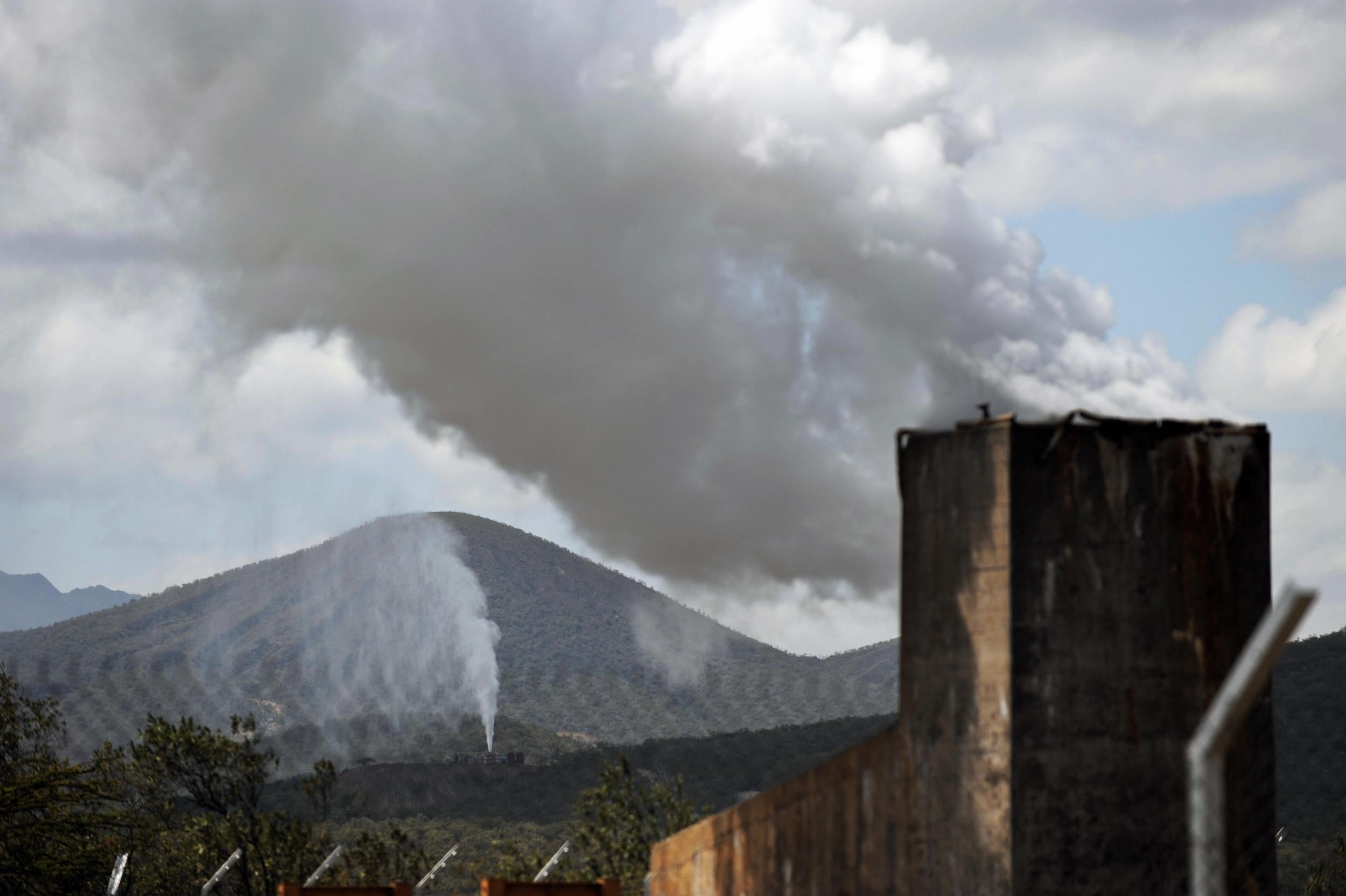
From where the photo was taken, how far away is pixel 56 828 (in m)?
28.4

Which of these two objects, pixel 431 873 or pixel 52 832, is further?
pixel 431 873

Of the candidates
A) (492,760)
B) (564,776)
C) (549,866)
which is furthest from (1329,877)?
(492,760)

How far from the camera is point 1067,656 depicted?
1722 cm

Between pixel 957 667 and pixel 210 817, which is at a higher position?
pixel 957 667

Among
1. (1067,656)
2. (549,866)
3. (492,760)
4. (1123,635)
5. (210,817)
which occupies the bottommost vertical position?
(549,866)

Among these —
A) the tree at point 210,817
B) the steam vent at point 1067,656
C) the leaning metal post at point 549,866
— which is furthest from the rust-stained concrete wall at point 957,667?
the tree at point 210,817

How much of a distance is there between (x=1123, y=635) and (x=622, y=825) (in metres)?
38.8

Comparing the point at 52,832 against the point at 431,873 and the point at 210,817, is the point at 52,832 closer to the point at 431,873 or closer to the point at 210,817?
the point at 431,873

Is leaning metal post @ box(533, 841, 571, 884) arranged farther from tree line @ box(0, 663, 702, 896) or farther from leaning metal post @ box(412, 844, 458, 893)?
tree line @ box(0, 663, 702, 896)

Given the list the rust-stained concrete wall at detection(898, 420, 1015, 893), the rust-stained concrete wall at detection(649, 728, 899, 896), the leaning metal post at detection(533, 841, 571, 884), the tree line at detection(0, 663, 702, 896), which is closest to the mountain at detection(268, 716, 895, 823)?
the tree line at detection(0, 663, 702, 896)

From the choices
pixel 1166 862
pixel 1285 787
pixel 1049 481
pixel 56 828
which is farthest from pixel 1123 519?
pixel 1285 787

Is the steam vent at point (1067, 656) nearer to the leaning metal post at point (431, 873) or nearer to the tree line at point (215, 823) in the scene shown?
the leaning metal post at point (431, 873)

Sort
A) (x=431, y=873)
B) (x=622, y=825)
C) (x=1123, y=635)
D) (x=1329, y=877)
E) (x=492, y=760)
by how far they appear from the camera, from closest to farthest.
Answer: (x=1123, y=635) → (x=431, y=873) → (x=622, y=825) → (x=1329, y=877) → (x=492, y=760)

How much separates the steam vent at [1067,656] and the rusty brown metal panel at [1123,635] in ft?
0.07
